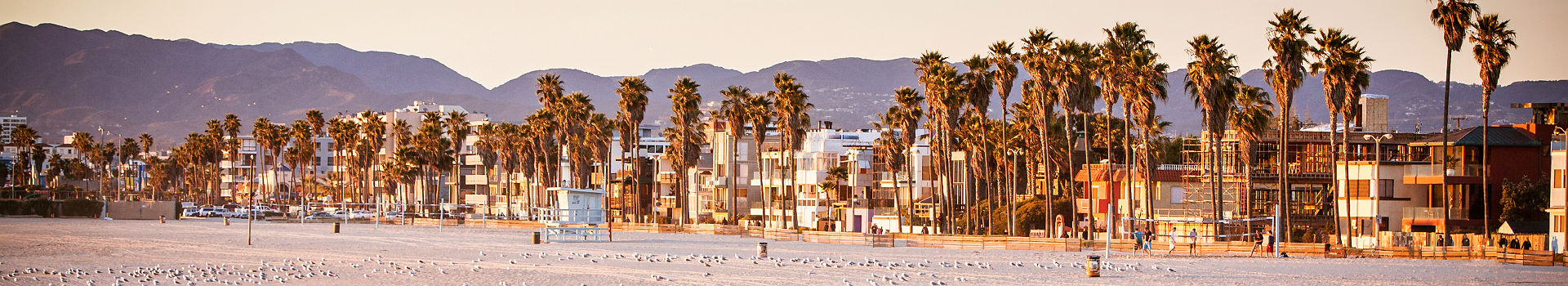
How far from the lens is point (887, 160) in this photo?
9494cm

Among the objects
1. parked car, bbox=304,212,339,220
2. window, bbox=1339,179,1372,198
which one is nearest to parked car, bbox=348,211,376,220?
parked car, bbox=304,212,339,220

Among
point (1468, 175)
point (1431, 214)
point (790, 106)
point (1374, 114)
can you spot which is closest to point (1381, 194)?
point (1431, 214)

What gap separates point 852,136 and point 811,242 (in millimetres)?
58035

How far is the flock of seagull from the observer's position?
128ft

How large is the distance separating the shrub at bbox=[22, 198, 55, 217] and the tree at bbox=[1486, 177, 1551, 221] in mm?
107997

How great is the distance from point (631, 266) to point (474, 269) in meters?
4.45

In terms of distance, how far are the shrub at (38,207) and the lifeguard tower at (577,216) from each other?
76954 mm

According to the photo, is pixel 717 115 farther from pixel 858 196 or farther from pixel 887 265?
pixel 887 265

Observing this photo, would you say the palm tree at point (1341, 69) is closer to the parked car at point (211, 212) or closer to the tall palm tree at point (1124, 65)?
the tall palm tree at point (1124, 65)

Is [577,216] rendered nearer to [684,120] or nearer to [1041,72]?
[1041,72]

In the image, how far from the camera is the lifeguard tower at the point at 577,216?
65.9 meters

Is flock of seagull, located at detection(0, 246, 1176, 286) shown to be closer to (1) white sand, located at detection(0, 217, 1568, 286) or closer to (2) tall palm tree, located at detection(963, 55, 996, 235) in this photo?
(1) white sand, located at detection(0, 217, 1568, 286)

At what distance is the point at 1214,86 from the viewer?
63094 mm

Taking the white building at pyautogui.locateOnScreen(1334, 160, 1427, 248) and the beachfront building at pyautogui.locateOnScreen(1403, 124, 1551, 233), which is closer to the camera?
the beachfront building at pyautogui.locateOnScreen(1403, 124, 1551, 233)
